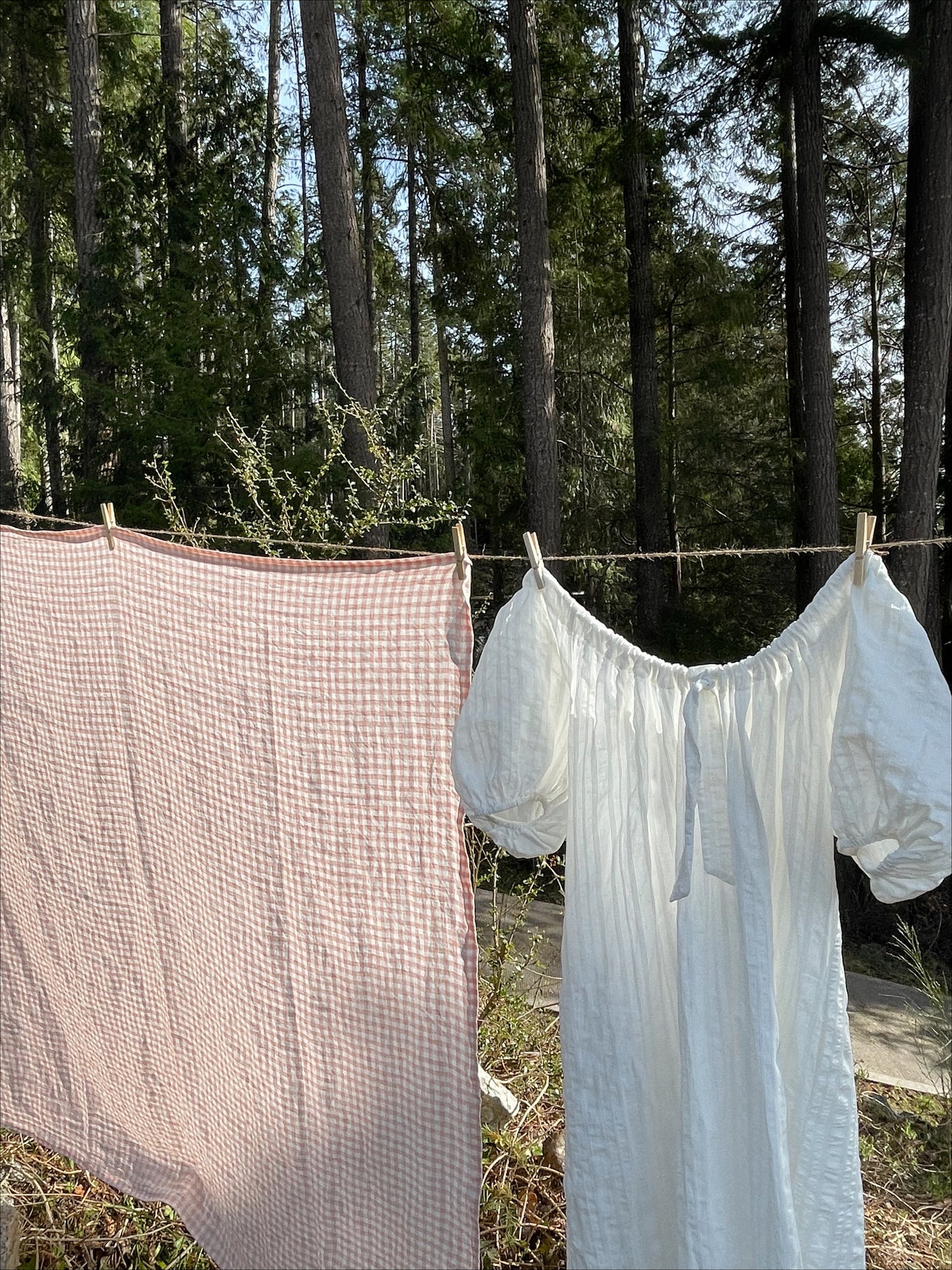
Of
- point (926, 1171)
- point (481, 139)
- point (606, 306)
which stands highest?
point (481, 139)

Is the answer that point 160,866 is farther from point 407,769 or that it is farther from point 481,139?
point 481,139

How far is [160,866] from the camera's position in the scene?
2123 mm

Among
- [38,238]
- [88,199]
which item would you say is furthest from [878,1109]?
[38,238]

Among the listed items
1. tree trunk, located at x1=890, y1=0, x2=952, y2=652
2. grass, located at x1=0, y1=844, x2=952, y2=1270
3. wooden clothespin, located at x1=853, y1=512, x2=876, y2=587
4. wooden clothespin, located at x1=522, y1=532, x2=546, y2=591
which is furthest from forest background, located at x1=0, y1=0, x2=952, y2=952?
wooden clothespin, located at x1=853, y1=512, x2=876, y2=587

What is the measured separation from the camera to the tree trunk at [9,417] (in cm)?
1045

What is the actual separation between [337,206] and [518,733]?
5672mm

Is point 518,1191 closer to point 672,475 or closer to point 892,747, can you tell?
point 892,747

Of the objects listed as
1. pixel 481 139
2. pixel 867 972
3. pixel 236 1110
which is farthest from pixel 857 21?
pixel 236 1110

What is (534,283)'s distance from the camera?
7789 mm

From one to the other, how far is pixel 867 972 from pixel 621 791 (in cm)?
450

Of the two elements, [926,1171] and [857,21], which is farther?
[857,21]

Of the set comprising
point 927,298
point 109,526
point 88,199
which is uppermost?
point 88,199

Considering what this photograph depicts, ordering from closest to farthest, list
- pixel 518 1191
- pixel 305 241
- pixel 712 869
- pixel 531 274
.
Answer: pixel 712 869
pixel 518 1191
pixel 531 274
pixel 305 241

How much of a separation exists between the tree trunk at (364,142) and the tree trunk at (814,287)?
167 inches
